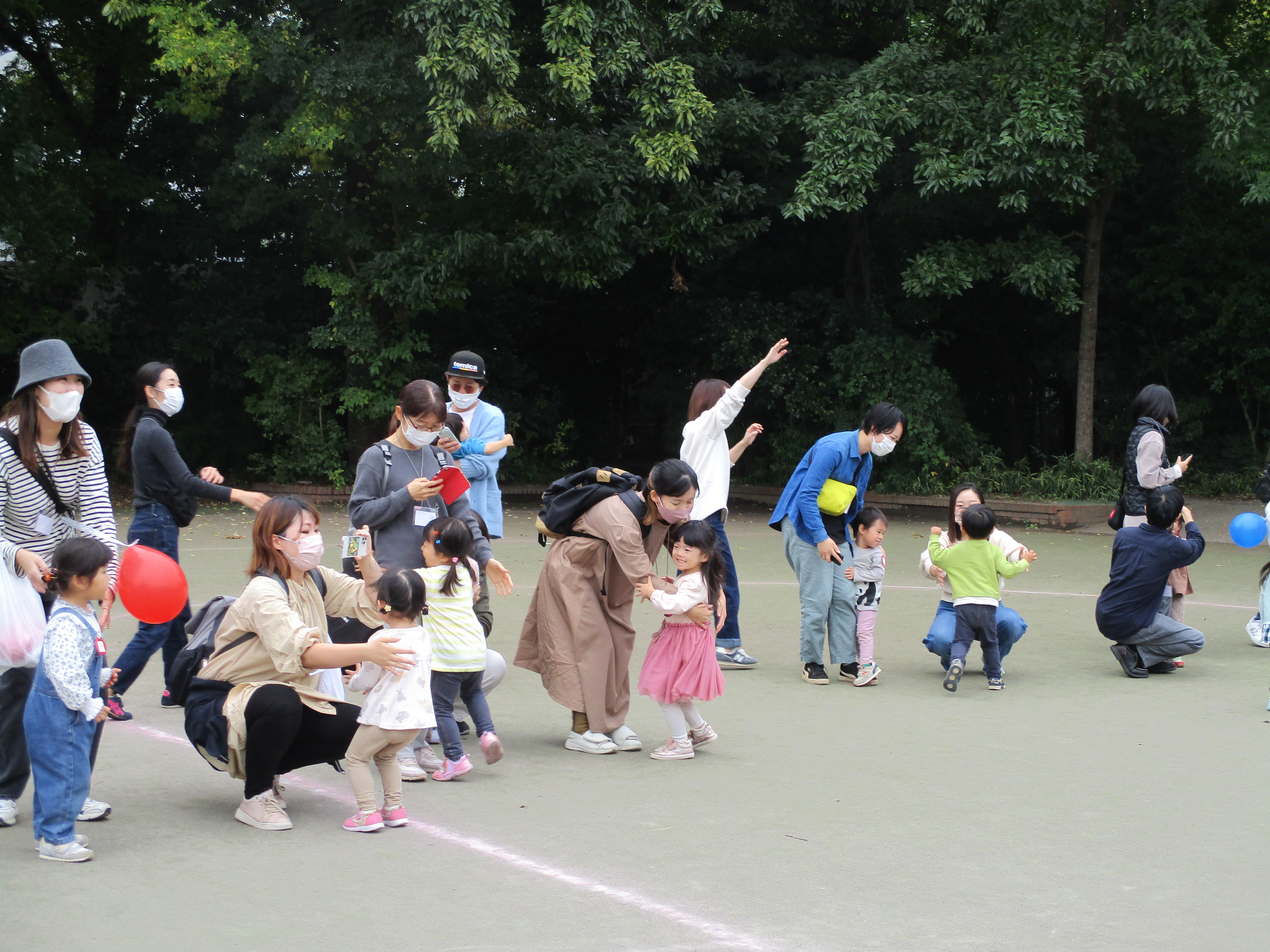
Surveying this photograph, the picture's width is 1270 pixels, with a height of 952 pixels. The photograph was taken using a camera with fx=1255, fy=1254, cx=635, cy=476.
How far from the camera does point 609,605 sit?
232 inches

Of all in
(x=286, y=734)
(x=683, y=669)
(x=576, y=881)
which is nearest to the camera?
(x=576, y=881)

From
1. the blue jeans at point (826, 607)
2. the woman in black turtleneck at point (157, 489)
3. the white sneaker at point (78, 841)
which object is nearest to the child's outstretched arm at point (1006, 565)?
the blue jeans at point (826, 607)

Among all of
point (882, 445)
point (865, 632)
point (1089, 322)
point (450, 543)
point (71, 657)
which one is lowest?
point (865, 632)

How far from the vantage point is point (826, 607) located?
7340 mm

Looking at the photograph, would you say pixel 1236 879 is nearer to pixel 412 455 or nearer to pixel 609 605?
pixel 609 605

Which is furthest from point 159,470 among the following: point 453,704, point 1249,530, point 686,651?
point 1249,530

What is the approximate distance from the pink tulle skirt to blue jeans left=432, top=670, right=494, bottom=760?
2.42 ft

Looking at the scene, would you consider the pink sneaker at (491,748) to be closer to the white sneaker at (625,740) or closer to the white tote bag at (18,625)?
the white sneaker at (625,740)

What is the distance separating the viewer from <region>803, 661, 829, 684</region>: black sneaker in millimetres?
7352

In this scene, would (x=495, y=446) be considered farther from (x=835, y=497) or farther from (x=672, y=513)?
(x=835, y=497)

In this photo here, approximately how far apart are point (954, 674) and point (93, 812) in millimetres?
4535

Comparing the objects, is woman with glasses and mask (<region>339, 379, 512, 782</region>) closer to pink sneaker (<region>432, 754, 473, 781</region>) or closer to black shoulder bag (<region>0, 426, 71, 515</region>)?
pink sneaker (<region>432, 754, 473, 781</region>)

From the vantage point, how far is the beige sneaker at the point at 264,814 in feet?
15.3

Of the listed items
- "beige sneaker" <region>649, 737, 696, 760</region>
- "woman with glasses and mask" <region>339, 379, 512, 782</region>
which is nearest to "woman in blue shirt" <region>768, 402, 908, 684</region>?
"beige sneaker" <region>649, 737, 696, 760</region>
